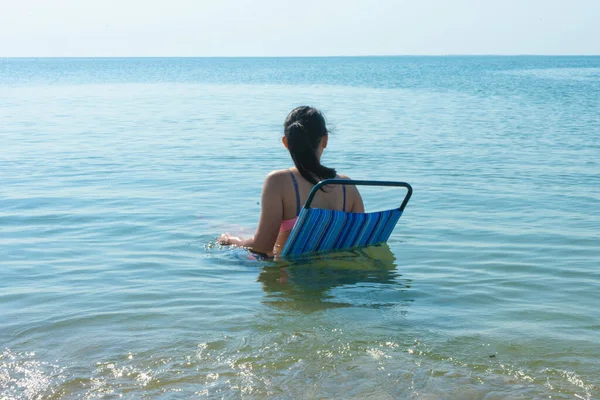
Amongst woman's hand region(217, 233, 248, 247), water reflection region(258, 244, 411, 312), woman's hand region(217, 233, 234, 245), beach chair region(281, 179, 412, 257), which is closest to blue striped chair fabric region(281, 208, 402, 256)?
beach chair region(281, 179, 412, 257)

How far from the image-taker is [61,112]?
2295 centimetres

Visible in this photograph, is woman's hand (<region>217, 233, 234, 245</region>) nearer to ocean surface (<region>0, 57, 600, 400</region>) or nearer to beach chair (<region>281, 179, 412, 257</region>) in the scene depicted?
ocean surface (<region>0, 57, 600, 400</region>)

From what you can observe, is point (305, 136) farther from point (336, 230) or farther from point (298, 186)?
point (336, 230)

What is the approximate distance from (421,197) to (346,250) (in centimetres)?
344

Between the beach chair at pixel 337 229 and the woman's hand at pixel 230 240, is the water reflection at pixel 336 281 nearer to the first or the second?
the beach chair at pixel 337 229

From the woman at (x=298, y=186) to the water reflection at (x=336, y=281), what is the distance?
0.88 ft

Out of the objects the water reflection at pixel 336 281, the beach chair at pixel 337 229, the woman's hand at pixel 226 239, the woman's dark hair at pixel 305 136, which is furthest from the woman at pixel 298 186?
the woman's hand at pixel 226 239

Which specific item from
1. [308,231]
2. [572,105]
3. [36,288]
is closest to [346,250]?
[308,231]

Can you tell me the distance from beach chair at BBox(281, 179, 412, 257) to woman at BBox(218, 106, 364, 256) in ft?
0.39

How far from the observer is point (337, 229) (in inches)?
212

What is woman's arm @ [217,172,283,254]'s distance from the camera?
520cm

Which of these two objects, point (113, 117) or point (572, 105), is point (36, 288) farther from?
point (572, 105)

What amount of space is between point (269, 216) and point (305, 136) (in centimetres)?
66

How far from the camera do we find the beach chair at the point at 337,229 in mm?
5184
